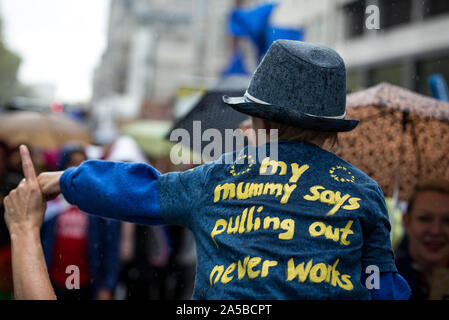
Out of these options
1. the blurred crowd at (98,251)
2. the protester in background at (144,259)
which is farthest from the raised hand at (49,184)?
the protester in background at (144,259)

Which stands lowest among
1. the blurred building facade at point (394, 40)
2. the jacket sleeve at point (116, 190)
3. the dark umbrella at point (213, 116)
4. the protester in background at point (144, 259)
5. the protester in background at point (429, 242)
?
the protester in background at point (144, 259)

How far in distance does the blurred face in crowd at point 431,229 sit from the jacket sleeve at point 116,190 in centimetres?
199

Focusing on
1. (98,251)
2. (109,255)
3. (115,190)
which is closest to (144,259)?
(109,255)

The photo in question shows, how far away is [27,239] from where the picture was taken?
1.75 metres

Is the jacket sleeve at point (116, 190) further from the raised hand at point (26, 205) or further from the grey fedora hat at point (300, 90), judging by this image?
the grey fedora hat at point (300, 90)

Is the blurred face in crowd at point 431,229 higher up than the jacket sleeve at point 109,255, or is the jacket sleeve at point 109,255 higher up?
the blurred face in crowd at point 431,229

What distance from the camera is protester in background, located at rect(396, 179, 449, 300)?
9.76 ft

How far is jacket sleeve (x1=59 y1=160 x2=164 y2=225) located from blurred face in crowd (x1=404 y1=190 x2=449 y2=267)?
1994 millimetres

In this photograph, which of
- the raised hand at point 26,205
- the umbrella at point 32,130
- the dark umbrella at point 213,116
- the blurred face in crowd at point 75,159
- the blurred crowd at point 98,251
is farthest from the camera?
the umbrella at point 32,130

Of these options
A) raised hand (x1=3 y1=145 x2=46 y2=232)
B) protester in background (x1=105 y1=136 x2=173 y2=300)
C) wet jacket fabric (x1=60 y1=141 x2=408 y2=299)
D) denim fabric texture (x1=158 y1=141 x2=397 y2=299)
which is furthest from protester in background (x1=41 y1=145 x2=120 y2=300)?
denim fabric texture (x1=158 y1=141 x2=397 y2=299)

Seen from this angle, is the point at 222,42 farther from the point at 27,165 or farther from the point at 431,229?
the point at 27,165

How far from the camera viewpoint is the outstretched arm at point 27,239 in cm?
166

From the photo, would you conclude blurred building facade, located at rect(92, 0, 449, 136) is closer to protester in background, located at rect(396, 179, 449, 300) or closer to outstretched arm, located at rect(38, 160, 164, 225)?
protester in background, located at rect(396, 179, 449, 300)
